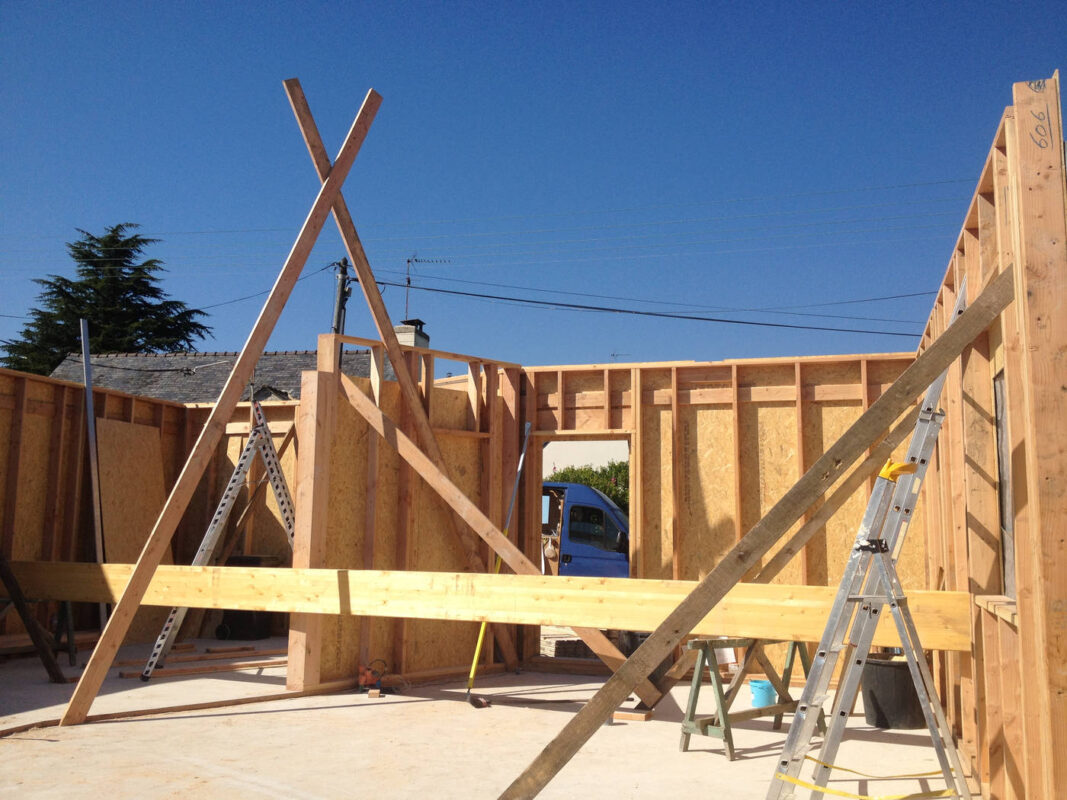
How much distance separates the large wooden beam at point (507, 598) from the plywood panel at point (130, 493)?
107 inches

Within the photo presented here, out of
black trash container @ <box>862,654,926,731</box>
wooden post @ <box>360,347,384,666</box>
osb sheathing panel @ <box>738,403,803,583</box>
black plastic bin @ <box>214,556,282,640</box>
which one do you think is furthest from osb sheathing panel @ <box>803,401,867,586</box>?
black plastic bin @ <box>214,556,282,640</box>

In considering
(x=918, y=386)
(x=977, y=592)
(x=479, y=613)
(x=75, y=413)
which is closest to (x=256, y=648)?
(x=75, y=413)

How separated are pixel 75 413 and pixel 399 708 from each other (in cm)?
658

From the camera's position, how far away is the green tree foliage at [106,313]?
3459 centimetres

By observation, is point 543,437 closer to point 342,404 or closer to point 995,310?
point 342,404

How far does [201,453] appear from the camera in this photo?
7227 millimetres

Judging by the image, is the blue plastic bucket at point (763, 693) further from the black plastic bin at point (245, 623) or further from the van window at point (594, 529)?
the black plastic bin at point (245, 623)

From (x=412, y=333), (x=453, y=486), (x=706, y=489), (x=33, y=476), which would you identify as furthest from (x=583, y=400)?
(x=412, y=333)

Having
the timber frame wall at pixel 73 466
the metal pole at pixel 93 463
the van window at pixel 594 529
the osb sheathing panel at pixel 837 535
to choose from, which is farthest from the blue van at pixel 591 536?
the metal pole at pixel 93 463

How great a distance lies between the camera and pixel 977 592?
17.5 feet

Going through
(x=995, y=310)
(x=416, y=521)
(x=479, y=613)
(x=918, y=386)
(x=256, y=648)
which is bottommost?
(x=256, y=648)

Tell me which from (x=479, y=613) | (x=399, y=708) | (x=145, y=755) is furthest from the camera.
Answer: (x=399, y=708)

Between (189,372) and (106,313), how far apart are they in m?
17.5

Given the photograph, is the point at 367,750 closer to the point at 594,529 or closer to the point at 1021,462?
the point at 1021,462
